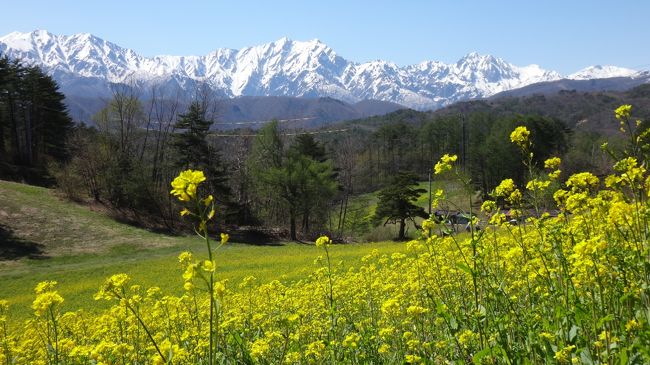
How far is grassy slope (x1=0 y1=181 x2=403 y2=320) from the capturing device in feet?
69.2

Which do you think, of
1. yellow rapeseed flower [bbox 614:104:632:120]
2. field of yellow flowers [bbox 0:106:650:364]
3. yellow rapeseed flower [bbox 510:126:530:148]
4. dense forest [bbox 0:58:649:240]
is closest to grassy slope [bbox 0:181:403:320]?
dense forest [bbox 0:58:649:240]

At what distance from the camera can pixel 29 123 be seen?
172ft

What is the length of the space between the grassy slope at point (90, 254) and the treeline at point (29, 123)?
12.5 m

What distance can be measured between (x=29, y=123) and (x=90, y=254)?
1109 inches

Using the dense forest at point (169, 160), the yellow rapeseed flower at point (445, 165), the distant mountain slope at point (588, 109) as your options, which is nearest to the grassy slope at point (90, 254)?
the dense forest at point (169, 160)

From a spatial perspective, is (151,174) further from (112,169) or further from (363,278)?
(363,278)

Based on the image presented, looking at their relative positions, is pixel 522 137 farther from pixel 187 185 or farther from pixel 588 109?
pixel 588 109

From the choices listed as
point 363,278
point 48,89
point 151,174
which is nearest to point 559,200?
point 363,278

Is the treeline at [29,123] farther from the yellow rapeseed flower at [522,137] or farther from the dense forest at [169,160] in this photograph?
the yellow rapeseed flower at [522,137]

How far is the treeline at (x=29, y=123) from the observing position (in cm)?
5059

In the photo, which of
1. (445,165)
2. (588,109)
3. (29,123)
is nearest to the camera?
(445,165)

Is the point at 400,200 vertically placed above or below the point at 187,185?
below

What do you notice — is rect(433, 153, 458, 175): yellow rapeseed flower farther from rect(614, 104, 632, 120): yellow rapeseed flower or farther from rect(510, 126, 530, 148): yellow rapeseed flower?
rect(614, 104, 632, 120): yellow rapeseed flower

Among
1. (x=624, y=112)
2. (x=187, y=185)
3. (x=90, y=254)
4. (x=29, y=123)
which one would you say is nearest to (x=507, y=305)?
(x=624, y=112)
